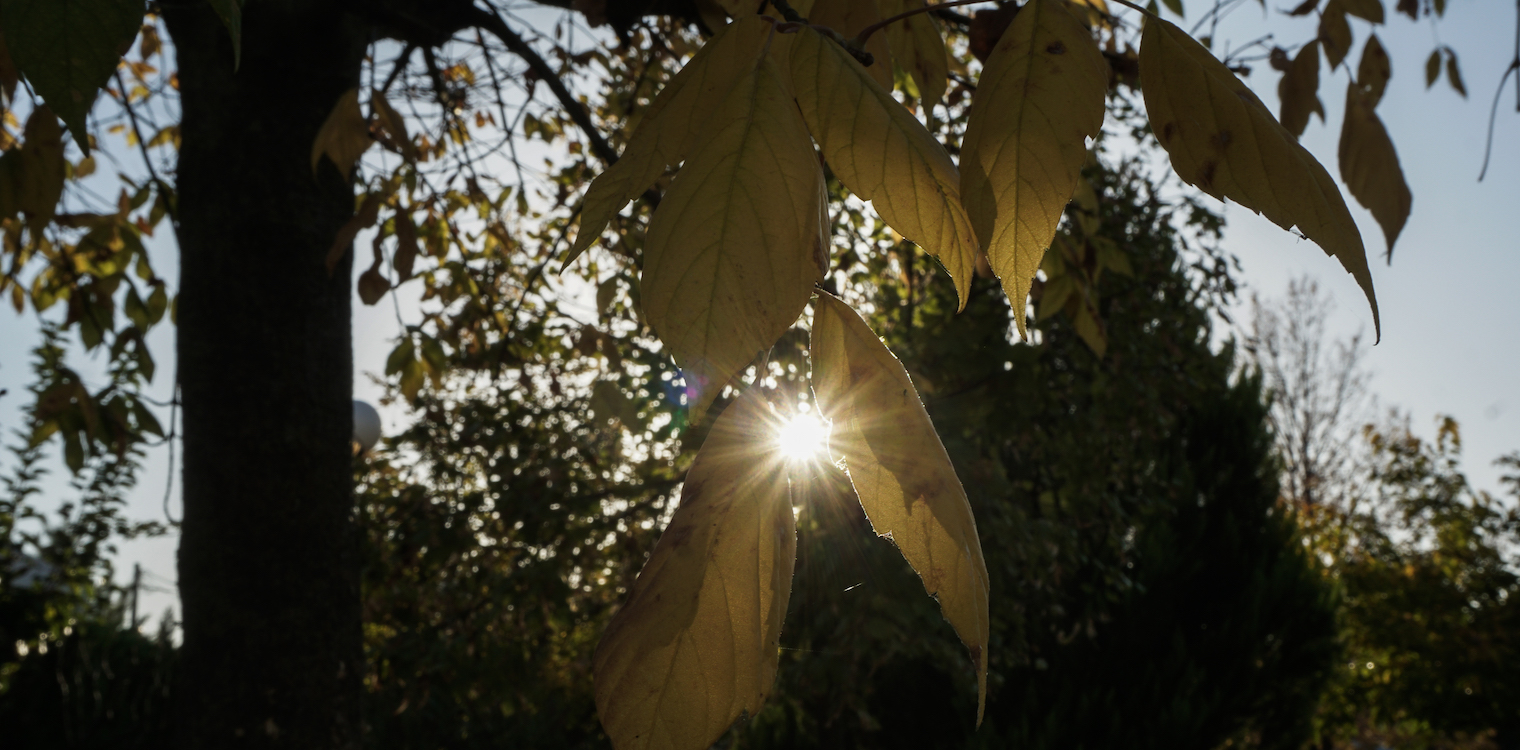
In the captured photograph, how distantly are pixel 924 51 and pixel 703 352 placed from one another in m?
0.57

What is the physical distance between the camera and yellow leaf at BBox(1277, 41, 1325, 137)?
43.3 inches

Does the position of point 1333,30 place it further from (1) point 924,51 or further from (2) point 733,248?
(2) point 733,248

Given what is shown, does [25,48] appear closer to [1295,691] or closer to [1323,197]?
[1323,197]

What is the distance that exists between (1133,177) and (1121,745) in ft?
10.8

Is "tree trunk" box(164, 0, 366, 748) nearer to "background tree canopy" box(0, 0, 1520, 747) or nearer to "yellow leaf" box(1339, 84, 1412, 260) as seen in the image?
"background tree canopy" box(0, 0, 1520, 747)

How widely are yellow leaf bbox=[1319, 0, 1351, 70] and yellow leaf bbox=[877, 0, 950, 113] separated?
25.8 inches

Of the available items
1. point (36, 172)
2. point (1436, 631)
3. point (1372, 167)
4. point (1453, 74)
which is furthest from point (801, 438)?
point (1436, 631)

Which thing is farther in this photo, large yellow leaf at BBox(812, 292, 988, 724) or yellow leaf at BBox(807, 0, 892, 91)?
yellow leaf at BBox(807, 0, 892, 91)

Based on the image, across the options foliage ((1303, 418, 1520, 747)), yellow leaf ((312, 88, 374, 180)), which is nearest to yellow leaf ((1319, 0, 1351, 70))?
yellow leaf ((312, 88, 374, 180))

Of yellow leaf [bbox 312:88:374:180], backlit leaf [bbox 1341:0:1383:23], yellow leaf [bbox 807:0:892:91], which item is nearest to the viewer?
yellow leaf [bbox 807:0:892:91]

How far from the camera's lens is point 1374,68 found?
151 centimetres

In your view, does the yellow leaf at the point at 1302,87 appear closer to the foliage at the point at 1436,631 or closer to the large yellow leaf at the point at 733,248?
the large yellow leaf at the point at 733,248

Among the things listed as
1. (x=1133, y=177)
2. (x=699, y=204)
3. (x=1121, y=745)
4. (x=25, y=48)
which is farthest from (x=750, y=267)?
(x=1121, y=745)

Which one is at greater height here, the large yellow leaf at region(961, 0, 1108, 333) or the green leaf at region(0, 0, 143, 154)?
the green leaf at region(0, 0, 143, 154)
